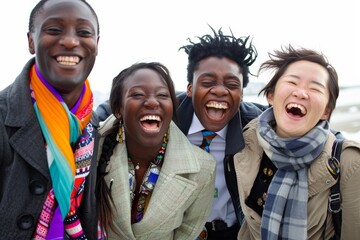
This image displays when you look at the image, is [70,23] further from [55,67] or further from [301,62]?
[301,62]

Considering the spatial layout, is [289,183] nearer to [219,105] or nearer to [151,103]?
[219,105]

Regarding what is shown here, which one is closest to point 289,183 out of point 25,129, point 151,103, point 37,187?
point 151,103

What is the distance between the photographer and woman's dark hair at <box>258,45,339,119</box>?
2.37 m

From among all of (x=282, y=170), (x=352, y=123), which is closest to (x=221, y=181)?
(x=282, y=170)

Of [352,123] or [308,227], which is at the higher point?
[308,227]

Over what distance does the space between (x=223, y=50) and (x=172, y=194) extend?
4.32 ft

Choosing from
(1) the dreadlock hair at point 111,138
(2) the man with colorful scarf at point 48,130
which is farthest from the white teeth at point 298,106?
(2) the man with colorful scarf at point 48,130

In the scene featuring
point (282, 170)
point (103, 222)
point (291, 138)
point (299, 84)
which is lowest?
point (103, 222)

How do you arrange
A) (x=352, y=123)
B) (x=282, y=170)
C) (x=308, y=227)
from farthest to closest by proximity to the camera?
(x=352, y=123), (x=282, y=170), (x=308, y=227)

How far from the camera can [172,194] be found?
2.42 m

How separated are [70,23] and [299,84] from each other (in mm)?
1532

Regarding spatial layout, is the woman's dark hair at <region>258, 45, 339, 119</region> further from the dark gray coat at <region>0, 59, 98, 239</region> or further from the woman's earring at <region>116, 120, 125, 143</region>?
the dark gray coat at <region>0, 59, 98, 239</region>

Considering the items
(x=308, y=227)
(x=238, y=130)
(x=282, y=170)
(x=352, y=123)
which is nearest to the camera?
(x=308, y=227)

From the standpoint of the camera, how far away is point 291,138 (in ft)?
7.54
